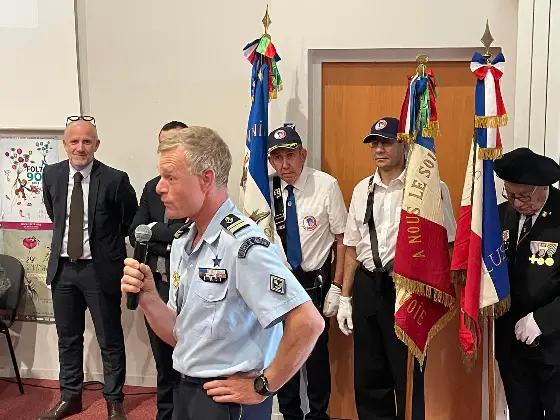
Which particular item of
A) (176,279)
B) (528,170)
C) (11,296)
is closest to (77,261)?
(11,296)

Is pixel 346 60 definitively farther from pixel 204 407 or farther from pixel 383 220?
pixel 204 407

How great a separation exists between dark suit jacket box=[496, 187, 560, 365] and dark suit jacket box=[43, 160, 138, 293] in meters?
1.97

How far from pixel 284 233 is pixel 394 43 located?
1158mm

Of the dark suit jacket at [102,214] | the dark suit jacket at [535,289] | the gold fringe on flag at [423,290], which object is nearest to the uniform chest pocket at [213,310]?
→ the gold fringe on flag at [423,290]

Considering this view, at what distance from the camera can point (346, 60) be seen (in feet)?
11.5

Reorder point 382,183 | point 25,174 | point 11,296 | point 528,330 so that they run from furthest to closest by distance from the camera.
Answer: point 25,174
point 11,296
point 382,183
point 528,330

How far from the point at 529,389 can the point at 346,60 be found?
1.91m

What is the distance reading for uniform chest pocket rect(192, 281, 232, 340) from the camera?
1.60 m

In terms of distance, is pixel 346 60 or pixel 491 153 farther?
pixel 346 60

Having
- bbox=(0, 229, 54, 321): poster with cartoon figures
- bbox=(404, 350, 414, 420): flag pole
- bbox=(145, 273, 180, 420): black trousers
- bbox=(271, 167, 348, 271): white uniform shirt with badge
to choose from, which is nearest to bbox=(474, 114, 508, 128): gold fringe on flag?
bbox=(271, 167, 348, 271): white uniform shirt with badge

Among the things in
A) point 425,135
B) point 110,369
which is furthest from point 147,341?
point 425,135

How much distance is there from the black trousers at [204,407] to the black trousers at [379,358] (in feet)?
4.64

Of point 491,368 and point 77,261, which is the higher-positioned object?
point 77,261

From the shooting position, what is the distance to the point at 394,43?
11.1ft
